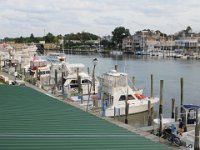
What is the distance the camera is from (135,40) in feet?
587

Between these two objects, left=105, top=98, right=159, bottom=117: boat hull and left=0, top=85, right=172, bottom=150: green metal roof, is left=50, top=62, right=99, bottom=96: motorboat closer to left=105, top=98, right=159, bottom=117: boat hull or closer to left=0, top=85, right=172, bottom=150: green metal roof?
left=105, top=98, right=159, bottom=117: boat hull

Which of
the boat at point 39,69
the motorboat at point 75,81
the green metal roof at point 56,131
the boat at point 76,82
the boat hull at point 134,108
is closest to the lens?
the green metal roof at point 56,131

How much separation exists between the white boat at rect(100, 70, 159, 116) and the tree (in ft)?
520

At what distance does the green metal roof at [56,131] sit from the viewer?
9.00 meters

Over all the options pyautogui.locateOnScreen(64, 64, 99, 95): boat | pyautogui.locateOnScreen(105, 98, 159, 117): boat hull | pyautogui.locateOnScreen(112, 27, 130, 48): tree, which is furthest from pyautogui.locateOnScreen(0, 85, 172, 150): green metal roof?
pyautogui.locateOnScreen(112, 27, 130, 48): tree

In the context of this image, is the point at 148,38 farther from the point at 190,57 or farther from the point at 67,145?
the point at 67,145

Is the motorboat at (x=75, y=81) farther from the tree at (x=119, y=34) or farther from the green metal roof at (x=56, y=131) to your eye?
the tree at (x=119, y=34)

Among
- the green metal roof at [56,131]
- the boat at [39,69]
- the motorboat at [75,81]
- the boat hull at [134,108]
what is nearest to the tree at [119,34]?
the boat at [39,69]

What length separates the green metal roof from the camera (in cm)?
900

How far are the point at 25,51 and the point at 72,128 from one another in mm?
53977

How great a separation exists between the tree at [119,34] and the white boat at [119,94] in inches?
6241

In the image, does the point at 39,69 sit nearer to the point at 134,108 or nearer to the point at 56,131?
the point at 134,108

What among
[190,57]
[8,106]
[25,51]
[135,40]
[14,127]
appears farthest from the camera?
[135,40]

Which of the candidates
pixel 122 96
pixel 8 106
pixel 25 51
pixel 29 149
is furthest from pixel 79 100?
pixel 25 51
